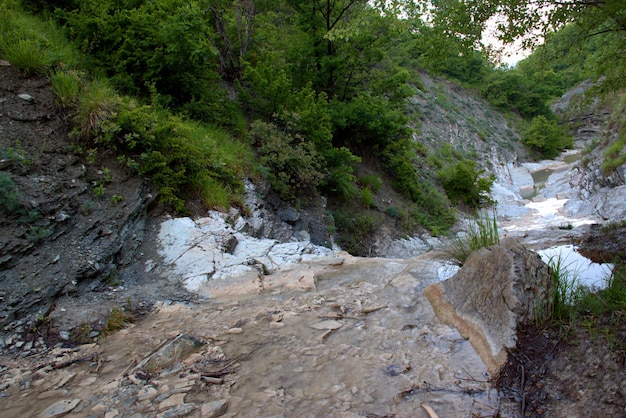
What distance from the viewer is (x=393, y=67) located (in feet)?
50.0

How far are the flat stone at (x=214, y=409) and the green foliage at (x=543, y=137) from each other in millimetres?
41313

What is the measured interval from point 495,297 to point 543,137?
3993 cm

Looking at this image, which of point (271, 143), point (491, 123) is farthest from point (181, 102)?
point (491, 123)

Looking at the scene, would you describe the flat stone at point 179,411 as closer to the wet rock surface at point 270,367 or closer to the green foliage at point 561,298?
the wet rock surface at point 270,367

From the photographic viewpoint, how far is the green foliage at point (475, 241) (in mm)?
4414

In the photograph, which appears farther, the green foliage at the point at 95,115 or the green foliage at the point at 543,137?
the green foliage at the point at 543,137

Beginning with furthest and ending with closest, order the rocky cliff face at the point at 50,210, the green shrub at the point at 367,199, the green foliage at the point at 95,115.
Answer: the green shrub at the point at 367,199, the green foliage at the point at 95,115, the rocky cliff face at the point at 50,210

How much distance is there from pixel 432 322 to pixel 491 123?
124 ft

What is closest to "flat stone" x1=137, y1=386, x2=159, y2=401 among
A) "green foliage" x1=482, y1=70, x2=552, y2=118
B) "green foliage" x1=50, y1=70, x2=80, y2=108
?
"green foliage" x1=50, y1=70, x2=80, y2=108

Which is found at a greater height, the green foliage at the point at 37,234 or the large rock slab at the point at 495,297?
the large rock slab at the point at 495,297

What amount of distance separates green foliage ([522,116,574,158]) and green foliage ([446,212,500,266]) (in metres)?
37.6

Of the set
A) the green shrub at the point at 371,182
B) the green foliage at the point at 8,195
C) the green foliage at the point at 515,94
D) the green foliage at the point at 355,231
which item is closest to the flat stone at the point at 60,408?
the green foliage at the point at 8,195

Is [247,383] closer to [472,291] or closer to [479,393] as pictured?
[479,393]

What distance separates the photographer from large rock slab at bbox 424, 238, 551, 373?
9.95ft
